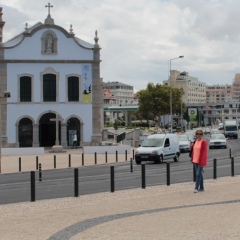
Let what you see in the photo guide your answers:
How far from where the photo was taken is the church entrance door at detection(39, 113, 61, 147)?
58.7m

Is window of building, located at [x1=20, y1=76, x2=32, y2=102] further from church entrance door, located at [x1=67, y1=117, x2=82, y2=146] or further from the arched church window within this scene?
church entrance door, located at [x1=67, y1=117, x2=82, y2=146]

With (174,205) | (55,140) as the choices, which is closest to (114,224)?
(174,205)

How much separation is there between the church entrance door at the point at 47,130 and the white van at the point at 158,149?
22891 millimetres

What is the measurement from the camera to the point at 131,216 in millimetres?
12703

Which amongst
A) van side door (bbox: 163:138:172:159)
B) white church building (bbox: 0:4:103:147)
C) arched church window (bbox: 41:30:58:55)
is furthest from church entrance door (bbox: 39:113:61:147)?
van side door (bbox: 163:138:172:159)

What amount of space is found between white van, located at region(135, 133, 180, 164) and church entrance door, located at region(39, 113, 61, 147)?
2289 centimetres

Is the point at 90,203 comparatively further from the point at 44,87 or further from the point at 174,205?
the point at 44,87

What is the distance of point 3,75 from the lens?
57.8m

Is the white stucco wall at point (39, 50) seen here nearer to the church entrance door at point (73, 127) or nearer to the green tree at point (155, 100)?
the church entrance door at point (73, 127)

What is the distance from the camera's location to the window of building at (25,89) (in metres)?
58.3

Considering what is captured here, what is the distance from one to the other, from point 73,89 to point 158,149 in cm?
2503

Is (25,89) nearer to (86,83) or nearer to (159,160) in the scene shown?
(86,83)

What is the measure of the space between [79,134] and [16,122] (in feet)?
20.8

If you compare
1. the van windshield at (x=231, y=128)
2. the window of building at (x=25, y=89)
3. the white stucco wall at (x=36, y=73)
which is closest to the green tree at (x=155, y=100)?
the van windshield at (x=231, y=128)
